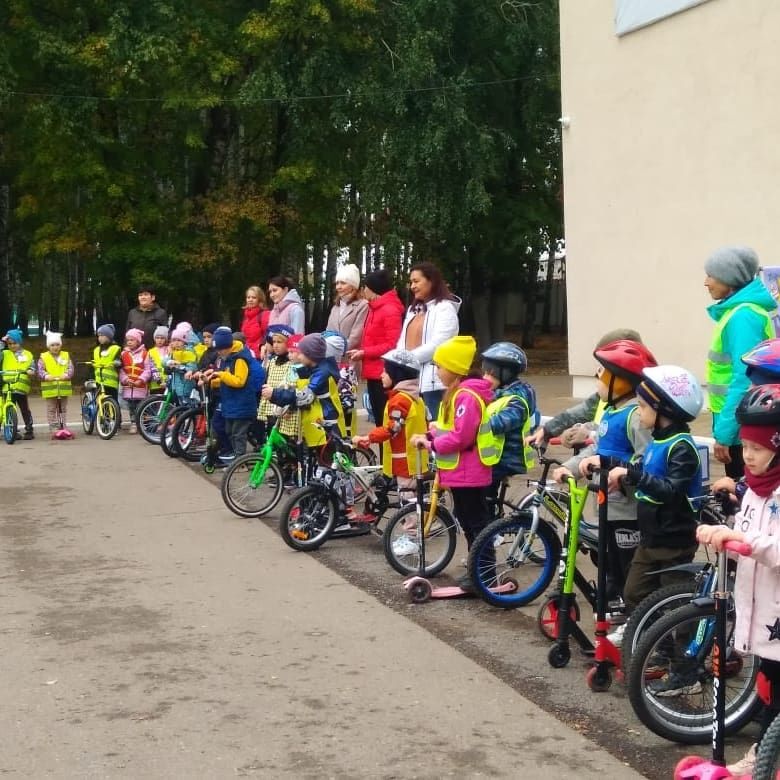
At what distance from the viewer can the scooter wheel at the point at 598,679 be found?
548 centimetres

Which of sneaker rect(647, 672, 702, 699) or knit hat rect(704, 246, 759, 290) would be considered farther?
knit hat rect(704, 246, 759, 290)

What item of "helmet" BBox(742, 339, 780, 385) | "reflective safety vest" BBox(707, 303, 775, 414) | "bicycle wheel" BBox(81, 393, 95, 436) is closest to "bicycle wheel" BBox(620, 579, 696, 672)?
"helmet" BBox(742, 339, 780, 385)

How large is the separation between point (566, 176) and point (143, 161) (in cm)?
1445

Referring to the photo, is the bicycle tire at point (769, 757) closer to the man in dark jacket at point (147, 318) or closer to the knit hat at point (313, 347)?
the knit hat at point (313, 347)

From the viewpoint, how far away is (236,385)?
40.8 feet

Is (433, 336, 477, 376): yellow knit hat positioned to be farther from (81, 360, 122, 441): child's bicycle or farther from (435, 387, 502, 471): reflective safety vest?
(81, 360, 122, 441): child's bicycle

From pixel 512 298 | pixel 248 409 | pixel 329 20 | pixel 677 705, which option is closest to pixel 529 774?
pixel 677 705

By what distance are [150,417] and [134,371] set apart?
67 centimetres

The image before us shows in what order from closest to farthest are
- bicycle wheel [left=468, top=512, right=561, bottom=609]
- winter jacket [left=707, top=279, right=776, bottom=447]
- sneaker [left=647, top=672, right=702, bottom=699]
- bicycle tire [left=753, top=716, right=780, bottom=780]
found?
1. bicycle tire [left=753, top=716, right=780, bottom=780]
2. sneaker [left=647, top=672, right=702, bottom=699]
3. winter jacket [left=707, top=279, right=776, bottom=447]
4. bicycle wheel [left=468, top=512, right=561, bottom=609]

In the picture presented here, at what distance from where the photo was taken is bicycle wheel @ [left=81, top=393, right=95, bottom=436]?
56.8 ft

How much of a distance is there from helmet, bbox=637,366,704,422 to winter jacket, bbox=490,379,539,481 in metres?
1.98

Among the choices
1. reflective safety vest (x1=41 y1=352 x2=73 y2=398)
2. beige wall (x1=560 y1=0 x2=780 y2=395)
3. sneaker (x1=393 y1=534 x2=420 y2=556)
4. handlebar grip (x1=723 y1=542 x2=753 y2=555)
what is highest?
beige wall (x1=560 y1=0 x2=780 y2=395)

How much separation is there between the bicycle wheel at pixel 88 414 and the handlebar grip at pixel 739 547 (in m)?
14.3

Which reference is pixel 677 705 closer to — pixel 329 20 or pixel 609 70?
pixel 609 70
